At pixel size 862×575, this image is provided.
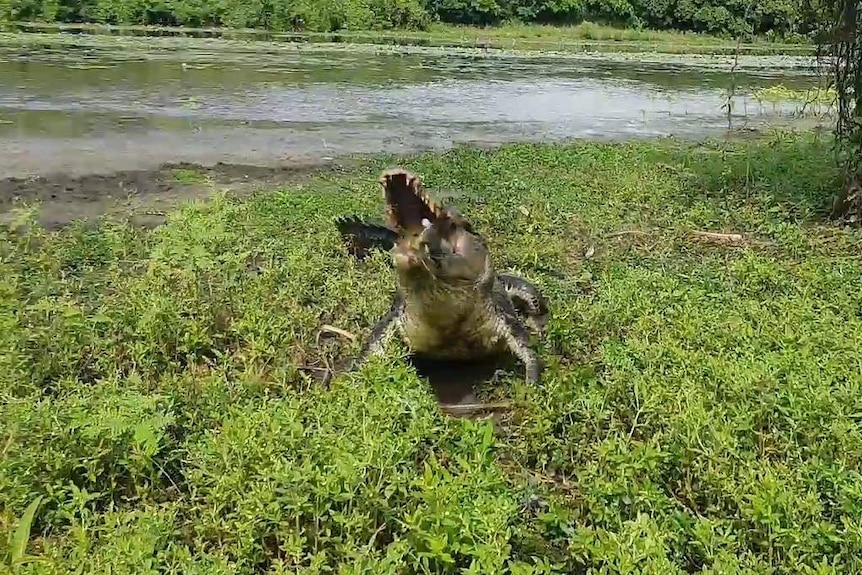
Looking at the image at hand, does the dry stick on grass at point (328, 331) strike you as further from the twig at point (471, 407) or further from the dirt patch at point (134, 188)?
the dirt patch at point (134, 188)

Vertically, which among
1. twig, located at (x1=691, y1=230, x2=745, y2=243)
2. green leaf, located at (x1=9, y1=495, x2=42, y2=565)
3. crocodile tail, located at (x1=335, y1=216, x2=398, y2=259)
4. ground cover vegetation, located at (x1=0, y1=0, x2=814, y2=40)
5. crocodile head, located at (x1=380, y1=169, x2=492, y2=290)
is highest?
ground cover vegetation, located at (x1=0, y1=0, x2=814, y2=40)

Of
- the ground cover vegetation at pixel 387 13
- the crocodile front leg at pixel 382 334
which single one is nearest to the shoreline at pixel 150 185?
the crocodile front leg at pixel 382 334

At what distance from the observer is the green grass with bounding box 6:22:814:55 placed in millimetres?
34062

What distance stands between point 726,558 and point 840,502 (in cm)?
56

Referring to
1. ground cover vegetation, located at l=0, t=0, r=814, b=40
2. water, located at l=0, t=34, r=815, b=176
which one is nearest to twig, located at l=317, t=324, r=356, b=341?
water, located at l=0, t=34, r=815, b=176

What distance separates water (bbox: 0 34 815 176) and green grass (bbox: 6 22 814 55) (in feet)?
18.6

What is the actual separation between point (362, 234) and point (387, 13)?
133ft

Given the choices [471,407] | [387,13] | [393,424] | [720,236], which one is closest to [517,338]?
[471,407]

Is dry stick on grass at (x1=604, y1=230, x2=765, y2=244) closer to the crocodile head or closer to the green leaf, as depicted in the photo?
the crocodile head

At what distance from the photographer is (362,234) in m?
6.09

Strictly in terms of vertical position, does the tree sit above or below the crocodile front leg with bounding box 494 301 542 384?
above

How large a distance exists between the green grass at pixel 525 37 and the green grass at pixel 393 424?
80.9 feet

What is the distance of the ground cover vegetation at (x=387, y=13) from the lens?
118 ft

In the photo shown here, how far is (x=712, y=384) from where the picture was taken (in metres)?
3.73
